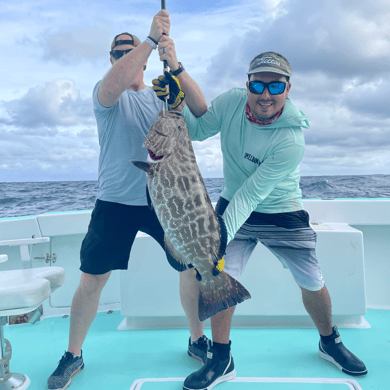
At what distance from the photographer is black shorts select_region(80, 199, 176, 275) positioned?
2.21m

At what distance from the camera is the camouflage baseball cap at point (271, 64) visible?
79.2 inches

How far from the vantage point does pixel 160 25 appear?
1.79 meters

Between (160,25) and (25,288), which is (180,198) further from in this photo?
(25,288)

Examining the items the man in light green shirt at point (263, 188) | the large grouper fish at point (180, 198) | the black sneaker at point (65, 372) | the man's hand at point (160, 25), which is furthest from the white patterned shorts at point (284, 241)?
the black sneaker at point (65, 372)

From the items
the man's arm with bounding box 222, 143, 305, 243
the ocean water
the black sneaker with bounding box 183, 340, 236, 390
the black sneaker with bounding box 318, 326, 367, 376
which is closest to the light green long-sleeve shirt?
the man's arm with bounding box 222, 143, 305, 243

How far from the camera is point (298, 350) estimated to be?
2.63m

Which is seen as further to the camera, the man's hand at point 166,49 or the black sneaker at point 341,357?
the black sneaker at point 341,357

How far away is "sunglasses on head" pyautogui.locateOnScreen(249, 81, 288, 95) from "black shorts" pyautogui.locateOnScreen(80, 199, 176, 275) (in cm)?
101

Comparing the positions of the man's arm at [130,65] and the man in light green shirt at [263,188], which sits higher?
the man's arm at [130,65]

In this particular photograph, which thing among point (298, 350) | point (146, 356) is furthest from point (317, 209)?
point (146, 356)

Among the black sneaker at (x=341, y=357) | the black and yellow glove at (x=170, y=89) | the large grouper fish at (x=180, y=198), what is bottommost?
the black sneaker at (x=341, y=357)

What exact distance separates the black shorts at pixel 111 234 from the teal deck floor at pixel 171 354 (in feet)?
2.53

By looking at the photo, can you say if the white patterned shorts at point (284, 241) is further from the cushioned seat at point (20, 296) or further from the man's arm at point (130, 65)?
the cushioned seat at point (20, 296)

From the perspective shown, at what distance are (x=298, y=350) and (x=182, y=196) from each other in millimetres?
1739
